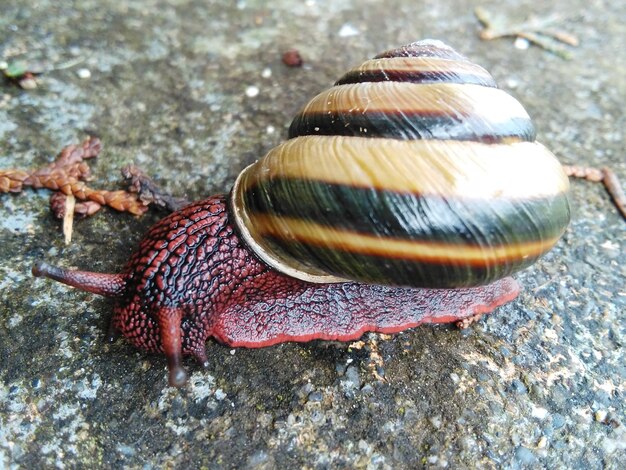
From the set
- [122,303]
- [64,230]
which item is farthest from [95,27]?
[122,303]

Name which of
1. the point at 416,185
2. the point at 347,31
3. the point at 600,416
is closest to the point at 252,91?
the point at 347,31

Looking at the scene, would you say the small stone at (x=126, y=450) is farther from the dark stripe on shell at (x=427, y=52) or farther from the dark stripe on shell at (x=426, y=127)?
the dark stripe on shell at (x=427, y=52)

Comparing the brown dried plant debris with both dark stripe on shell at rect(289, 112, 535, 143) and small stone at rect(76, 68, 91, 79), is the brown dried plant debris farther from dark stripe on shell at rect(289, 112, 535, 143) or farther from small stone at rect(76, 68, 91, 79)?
dark stripe on shell at rect(289, 112, 535, 143)

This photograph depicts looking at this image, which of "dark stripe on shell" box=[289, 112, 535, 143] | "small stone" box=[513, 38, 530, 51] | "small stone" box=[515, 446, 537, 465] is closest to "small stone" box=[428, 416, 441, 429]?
"small stone" box=[515, 446, 537, 465]

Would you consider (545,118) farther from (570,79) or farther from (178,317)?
(178,317)

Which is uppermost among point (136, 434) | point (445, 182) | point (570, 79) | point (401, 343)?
point (445, 182)

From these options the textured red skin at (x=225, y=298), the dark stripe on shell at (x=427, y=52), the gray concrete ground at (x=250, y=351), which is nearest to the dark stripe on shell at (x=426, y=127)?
the dark stripe on shell at (x=427, y=52)
